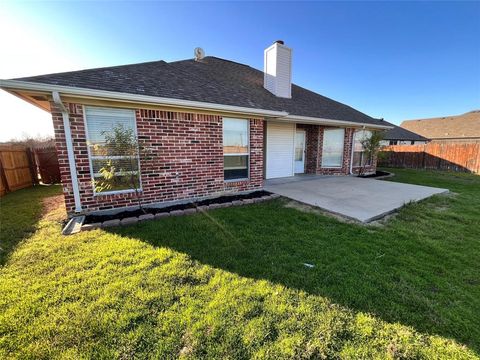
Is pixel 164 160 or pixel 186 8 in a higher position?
pixel 186 8

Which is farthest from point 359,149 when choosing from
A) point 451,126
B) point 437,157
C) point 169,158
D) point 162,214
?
point 451,126

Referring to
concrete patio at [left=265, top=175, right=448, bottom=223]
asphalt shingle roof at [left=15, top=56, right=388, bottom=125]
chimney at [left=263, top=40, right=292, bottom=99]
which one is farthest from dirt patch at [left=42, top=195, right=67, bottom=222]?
chimney at [left=263, top=40, right=292, bottom=99]

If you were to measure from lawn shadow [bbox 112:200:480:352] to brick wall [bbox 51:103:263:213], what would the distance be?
45.8 inches

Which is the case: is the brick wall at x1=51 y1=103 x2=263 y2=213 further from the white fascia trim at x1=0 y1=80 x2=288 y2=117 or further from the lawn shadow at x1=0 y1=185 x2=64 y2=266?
the lawn shadow at x1=0 y1=185 x2=64 y2=266

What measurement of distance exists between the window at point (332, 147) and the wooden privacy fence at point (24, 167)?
13294mm

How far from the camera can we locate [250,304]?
2172 mm

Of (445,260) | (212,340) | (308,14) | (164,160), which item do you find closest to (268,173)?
(164,160)

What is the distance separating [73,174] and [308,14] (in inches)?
415

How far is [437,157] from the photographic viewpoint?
14.8 m

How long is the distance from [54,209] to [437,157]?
71.2 feet

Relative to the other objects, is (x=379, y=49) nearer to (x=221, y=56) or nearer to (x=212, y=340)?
(x=221, y=56)

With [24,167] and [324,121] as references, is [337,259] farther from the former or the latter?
[24,167]

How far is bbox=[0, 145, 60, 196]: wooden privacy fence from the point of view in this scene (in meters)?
7.73

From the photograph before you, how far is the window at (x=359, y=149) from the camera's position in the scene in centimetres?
1095
